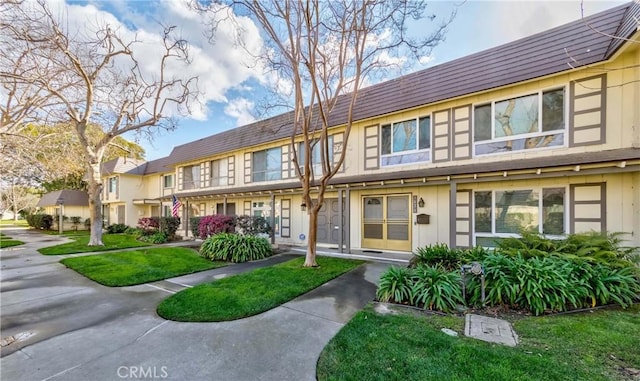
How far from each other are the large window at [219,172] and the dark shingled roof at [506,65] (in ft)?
21.1

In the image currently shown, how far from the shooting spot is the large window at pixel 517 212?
291 inches

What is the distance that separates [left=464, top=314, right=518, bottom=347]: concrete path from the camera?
141 inches

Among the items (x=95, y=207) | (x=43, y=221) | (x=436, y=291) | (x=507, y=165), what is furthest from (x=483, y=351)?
(x=43, y=221)

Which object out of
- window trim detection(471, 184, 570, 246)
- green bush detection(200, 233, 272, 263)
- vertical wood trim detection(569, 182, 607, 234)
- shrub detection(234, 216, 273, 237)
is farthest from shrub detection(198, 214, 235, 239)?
vertical wood trim detection(569, 182, 607, 234)

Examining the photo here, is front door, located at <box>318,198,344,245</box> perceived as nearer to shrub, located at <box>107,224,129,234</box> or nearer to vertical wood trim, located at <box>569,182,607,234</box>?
vertical wood trim, located at <box>569,182,607,234</box>

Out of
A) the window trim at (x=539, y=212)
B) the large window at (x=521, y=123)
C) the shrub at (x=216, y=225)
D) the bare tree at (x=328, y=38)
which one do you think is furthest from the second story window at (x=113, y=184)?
the large window at (x=521, y=123)

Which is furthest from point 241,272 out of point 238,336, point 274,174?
point 274,174

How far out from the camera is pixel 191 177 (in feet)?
62.5

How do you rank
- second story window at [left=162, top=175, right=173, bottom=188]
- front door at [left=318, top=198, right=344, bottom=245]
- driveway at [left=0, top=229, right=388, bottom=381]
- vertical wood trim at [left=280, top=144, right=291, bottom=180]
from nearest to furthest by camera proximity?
driveway at [left=0, top=229, right=388, bottom=381]
front door at [left=318, top=198, right=344, bottom=245]
vertical wood trim at [left=280, top=144, right=291, bottom=180]
second story window at [left=162, top=175, right=173, bottom=188]

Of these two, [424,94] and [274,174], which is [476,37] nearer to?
[424,94]

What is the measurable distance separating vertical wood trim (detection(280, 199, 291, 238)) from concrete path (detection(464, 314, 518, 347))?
9909mm

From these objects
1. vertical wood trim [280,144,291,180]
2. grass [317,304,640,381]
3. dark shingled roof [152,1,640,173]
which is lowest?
grass [317,304,640,381]

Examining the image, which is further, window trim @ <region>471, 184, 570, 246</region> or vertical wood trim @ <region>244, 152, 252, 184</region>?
vertical wood trim @ <region>244, 152, 252, 184</region>

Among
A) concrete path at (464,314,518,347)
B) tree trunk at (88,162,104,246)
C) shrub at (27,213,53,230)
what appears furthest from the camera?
shrub at (27,213,53,230)
